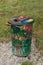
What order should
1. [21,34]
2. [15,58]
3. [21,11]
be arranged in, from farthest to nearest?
[21,11] < [15,58] < [21,34]

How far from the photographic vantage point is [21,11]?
25.7ft

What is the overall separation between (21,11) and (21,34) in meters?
2.48

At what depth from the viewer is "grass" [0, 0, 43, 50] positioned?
22.2 ft

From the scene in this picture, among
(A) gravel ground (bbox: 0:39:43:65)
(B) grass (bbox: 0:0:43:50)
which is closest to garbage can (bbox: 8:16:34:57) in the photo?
(A) gravel ground (bbox: 0:39:43:65)

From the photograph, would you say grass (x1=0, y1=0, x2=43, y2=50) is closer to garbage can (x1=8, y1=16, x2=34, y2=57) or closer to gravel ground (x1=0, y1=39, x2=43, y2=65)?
gravel ground (x1=0, y1=39, x2=43, y2=65)

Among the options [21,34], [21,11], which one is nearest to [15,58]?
[21,34]

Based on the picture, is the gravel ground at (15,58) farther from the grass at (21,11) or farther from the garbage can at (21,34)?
the grass at (21,11)

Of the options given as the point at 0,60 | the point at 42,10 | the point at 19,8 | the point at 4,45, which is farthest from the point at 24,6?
the point at 0,60

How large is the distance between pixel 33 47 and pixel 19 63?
2.37 ft

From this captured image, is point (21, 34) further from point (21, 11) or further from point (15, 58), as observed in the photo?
point (21, 11)

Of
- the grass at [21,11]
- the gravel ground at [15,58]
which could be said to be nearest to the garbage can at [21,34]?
the gravel ground at [15,58]

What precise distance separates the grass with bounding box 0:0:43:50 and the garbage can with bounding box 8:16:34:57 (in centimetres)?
94

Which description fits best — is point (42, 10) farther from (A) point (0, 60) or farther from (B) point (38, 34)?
(A) point (0, 60)

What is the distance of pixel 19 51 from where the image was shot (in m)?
5.57
